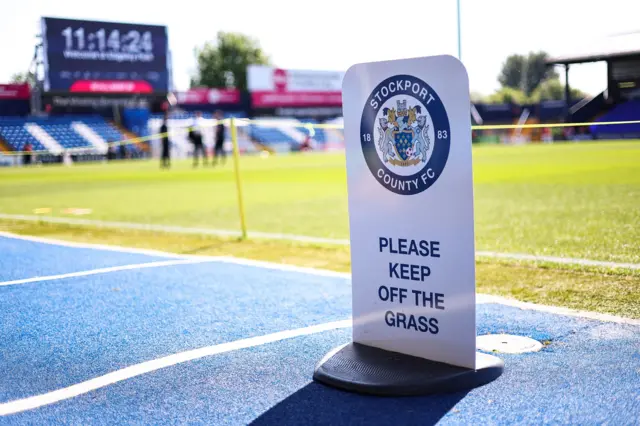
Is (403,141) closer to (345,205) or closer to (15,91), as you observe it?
(345,205)

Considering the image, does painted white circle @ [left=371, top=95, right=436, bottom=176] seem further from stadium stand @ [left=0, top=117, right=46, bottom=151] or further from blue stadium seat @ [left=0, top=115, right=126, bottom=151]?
blue stadium seat @ [left=0, top=115, right=126, bottom=151]

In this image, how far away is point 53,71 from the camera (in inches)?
1923

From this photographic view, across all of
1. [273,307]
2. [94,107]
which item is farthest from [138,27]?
[273,307]

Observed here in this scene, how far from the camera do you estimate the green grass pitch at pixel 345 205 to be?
26.8 ft

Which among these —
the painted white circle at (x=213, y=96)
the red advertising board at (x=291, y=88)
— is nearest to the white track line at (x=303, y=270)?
the painted white circle at (x=213, y=96)

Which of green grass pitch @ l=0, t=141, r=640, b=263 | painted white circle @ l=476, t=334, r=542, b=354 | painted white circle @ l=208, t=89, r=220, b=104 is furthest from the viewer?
painted white circle @ l=208, t=89, r=220, b=104

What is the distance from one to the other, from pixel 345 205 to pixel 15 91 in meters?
45.3

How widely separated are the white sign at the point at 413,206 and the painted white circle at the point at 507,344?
0.56m

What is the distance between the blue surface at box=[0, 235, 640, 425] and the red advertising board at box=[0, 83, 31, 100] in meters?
50.2

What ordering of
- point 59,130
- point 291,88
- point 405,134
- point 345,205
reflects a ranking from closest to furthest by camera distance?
point 405,134 < point 345,205 < point 59,130 < point 291,88

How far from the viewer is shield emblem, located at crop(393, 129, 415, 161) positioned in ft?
11.2

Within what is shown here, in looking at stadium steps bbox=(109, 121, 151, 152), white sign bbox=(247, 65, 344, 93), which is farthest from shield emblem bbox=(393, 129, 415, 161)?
white sign bbox=(247, 65, 344, 93)

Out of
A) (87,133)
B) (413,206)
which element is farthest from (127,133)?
(413,206)

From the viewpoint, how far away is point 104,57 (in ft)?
169
